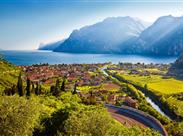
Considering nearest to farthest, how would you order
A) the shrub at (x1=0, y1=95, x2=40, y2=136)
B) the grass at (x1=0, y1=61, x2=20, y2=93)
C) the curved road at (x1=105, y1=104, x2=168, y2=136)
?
the shrub at (x1=0, y1=95, x2=40, y2=136) → the curved road at (x1=105, y1=104, x2=168, y2=136) → the grass at (x1=0, y1=61, x2=20, y2=93)

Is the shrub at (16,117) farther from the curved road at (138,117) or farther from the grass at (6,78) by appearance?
the grass at (6,78)

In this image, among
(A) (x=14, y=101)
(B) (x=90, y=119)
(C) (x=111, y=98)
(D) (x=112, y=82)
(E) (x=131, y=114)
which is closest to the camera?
(B) (x=90, y=119)

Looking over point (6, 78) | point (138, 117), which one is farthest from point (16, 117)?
point (6, 78)

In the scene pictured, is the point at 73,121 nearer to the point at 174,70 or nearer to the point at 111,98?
the point at 111,98

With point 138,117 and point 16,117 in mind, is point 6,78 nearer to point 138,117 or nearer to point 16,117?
point 138,117

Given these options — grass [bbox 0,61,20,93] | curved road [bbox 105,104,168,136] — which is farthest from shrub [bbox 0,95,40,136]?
grass [bbox 0,61,20,93]

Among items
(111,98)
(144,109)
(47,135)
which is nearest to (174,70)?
(111,98)

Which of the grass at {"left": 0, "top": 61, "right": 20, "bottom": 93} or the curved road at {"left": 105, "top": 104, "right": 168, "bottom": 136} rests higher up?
the grass at {"left": 0, "top": 61, "right": 20, "bottom": 93}

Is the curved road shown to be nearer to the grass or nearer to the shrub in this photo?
the grass
